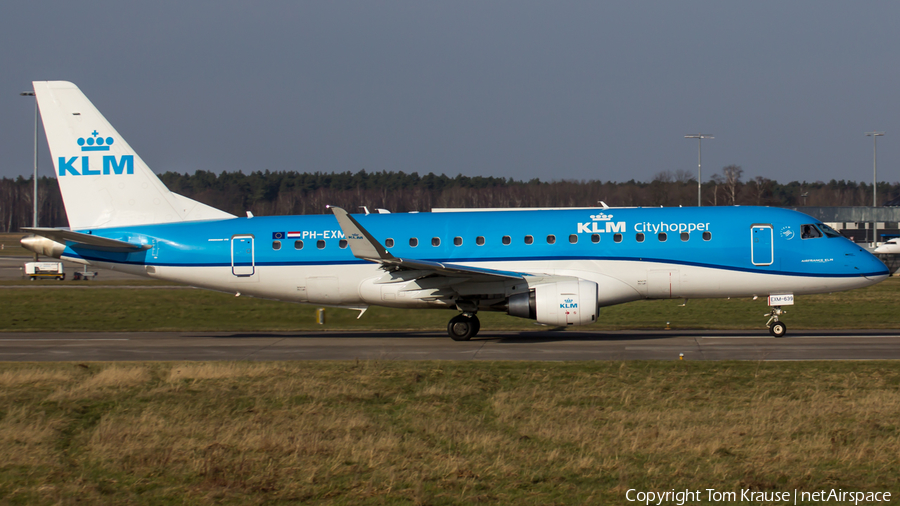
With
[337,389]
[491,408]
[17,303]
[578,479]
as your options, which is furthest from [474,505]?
[17,303]

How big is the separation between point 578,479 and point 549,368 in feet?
24.3

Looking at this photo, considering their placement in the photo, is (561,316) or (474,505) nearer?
(474,505)

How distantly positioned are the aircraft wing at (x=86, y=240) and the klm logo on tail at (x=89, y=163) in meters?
2.30

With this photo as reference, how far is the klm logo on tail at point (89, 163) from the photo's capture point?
81.4ft

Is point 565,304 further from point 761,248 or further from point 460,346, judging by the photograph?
point 761,248

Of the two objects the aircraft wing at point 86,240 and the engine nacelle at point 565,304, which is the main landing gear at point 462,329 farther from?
the aircraft wing at point 86,240

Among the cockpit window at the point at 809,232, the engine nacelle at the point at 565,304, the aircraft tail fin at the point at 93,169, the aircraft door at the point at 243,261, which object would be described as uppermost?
the aircraft tail fin at the point at 93,169

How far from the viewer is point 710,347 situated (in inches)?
810

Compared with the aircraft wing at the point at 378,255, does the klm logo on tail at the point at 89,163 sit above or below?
above

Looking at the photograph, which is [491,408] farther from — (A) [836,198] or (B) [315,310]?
(A) [836,198]

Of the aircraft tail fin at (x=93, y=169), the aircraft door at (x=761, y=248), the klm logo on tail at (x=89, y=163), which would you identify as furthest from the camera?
the klm logo on tail at (x=89, y=163)

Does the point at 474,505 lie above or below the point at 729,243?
below

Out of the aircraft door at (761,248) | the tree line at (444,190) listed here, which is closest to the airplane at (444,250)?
the aircraft door at (761,248)

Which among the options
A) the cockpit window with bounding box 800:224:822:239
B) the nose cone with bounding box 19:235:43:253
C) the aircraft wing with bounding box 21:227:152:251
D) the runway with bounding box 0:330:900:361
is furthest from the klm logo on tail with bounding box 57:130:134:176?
the cockpit window with bounding box 800:224:822:239
